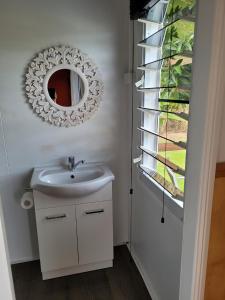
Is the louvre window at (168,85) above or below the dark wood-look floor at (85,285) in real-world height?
above

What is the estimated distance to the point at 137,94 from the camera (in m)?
1.88

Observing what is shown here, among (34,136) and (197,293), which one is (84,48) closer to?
(34,136)

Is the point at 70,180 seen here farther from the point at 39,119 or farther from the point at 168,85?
the point at 168,85

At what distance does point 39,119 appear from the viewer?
1.93 metres

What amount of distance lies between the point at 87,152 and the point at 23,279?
3.85 feet

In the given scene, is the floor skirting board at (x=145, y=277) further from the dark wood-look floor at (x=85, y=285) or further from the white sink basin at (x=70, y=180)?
the white sink basin at (x=70, y=180)

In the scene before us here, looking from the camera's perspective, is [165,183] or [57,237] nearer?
[165,183]

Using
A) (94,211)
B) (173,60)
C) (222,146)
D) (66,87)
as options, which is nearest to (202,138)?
(222,146)

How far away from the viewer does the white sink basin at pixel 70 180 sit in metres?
1.68

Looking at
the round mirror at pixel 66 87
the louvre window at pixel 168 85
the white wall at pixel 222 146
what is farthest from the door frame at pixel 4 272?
the round mirror at pixel 66 87

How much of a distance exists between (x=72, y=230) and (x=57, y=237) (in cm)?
13

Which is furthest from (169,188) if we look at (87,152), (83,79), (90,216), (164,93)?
(83,79)

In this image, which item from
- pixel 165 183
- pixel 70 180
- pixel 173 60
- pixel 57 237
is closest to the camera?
pixel 173 60

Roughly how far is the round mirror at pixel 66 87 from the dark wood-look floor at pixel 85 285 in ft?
4.71
